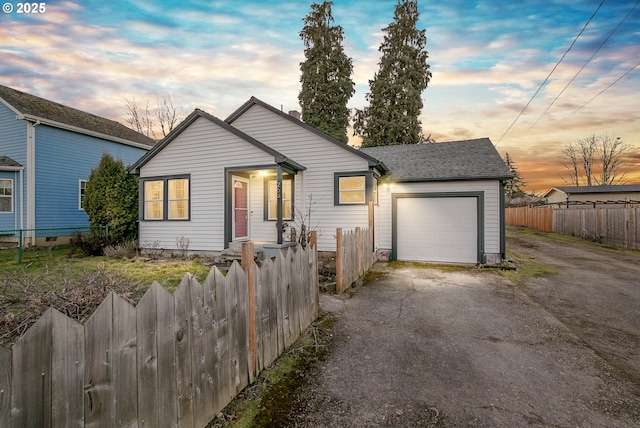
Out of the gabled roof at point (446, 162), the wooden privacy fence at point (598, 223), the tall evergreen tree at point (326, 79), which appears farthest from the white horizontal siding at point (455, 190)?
the tall evergreen tree at point (326, 79)

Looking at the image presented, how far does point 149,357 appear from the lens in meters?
1.95

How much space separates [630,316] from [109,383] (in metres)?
7.86

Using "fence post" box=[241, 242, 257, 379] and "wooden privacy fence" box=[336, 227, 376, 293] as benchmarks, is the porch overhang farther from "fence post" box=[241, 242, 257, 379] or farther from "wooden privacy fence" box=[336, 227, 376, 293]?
"fence post" box=[241, 242, 257, 379]

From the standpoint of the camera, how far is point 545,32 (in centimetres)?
1159

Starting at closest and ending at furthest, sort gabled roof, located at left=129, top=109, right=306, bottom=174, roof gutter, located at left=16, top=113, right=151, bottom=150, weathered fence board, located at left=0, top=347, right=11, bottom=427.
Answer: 1. weathered fence board, located at left=0, top=347, right=11, bottom=427
2. gabled roof, located at left=129, top=109, right=306, bottom=174
3. roof gutter, located at left=16, top=113, right=151, bottom=150

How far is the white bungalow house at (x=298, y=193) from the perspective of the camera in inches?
416

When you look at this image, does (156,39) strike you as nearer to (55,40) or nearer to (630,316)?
(55,40)

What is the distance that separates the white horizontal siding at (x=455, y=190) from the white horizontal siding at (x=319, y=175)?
63.0 inches

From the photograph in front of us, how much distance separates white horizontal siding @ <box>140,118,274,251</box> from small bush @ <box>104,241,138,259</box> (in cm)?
81

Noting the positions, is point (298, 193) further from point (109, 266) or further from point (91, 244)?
point (91, 244)

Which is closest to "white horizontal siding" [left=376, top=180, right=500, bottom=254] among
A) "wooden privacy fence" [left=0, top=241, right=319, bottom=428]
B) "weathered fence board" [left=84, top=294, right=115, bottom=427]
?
"wooden privacy fence" [left=0, top=241, right=319, bottom=428]

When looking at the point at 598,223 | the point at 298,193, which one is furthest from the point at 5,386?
the point at 598,223

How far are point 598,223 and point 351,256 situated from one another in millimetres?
17076

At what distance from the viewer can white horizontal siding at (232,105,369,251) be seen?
Answer: 10719mm
